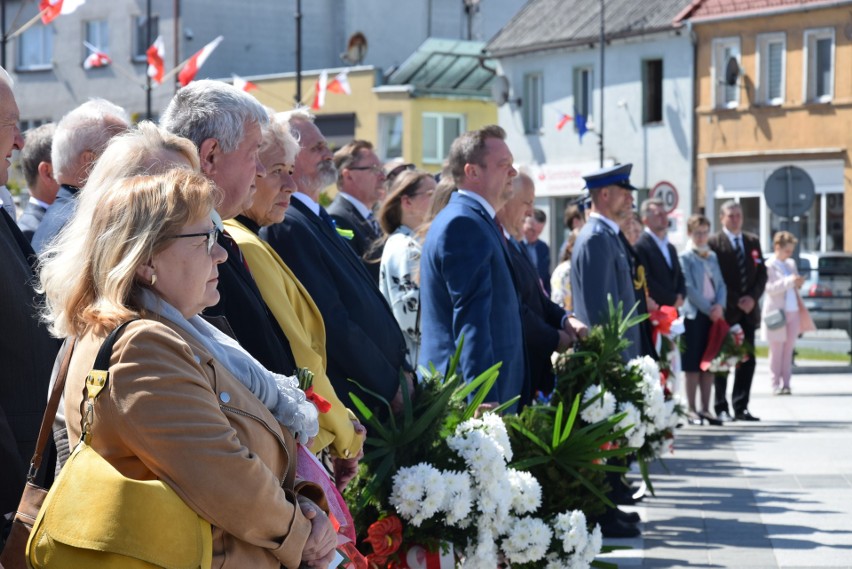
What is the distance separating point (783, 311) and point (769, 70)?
20920 millimetres

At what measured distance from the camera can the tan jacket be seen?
3.09 meters

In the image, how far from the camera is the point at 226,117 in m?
4.44

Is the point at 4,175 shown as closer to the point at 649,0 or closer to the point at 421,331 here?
the point at 421,331

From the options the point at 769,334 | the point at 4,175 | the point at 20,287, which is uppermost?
the point at 4,175

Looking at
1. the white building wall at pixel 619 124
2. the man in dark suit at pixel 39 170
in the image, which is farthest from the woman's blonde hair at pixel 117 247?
the white building wall at pixel 619 124

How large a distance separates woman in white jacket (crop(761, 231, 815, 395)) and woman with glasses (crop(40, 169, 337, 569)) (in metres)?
14.3

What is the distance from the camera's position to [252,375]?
3.53 metres

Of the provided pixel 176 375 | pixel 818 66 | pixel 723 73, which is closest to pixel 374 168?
pixel 176 375

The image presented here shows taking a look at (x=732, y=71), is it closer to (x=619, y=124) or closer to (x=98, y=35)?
(x=619, y=124)

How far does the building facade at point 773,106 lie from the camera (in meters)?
34.7

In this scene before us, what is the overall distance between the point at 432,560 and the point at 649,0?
35988mm

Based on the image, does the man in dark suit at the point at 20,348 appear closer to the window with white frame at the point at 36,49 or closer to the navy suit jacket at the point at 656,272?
the navy suit jacket at the point at 656,272

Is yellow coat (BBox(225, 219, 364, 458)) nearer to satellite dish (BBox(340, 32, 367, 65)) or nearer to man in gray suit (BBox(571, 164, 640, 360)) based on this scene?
man in gray suit (BBox(571, 164, 640, 360))

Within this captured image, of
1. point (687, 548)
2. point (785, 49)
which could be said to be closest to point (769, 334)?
point (687, 548)
